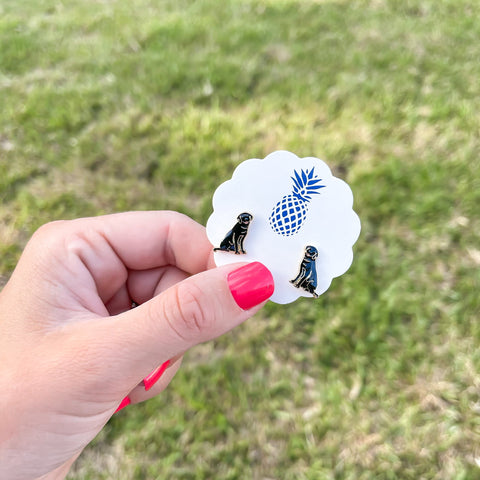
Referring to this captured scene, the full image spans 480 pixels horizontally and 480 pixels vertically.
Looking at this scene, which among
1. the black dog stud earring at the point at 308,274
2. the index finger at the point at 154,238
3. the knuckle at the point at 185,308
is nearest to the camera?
the knuckle at the point at 185,308

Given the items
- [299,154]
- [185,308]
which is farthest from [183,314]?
[299,154]

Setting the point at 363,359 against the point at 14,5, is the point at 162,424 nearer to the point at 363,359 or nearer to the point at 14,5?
the point at 363,359

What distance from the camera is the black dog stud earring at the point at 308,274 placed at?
1.71 meters

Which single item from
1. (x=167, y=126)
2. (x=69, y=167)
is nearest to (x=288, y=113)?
(x=167, y=126)

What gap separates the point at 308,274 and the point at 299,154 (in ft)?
6.71

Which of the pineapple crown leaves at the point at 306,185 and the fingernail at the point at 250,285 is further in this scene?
the pineapple crown leaves at the point at 306,185

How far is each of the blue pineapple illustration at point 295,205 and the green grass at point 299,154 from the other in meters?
1.35

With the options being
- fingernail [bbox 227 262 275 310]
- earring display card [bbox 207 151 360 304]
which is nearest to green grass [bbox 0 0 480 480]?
earring display card [bbox 207 151 360 304]

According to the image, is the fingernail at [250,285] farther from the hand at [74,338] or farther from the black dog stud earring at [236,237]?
the black dog stud earring at [236,237]

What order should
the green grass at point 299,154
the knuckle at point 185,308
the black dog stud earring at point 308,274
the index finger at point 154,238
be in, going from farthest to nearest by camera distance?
the green grass at point 299,154
the index finger at point 154,238
the black dog stud earring at point 308,274
the knuckle at point 185,308

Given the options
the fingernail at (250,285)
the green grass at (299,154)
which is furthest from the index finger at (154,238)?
the green grass at (299,154)

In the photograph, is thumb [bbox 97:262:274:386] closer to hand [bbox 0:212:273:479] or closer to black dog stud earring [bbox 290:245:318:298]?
hand [bbox 0:212:273:479]

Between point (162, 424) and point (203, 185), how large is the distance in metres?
1.82

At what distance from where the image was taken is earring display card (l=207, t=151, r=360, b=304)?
1756 millimetres
